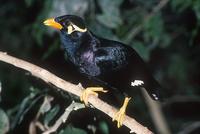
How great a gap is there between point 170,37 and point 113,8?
140 cm

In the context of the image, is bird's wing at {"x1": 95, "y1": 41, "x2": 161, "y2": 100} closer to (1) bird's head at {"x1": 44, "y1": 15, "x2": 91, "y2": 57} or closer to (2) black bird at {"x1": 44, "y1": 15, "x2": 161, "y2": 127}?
(2) black bird at {"x1": 44, "y1": 15, "x2": 161, "y2": 127}

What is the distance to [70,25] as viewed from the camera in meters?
4.03

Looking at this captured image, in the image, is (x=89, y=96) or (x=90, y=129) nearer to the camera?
(x=89, y=96)

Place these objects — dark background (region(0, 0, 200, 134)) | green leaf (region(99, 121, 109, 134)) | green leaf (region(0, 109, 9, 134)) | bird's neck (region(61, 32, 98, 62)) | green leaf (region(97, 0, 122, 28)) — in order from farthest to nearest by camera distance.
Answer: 1. green leaf (region(97, 0, 122, 28))
2. dark background (region(0, 0, 200, 134))
3. green leaf (region(99, 121, 109, 134))
4. bird's neck (region(61, 32, 98, 62))
5. green leaf (region(0, 109, 9, 134))

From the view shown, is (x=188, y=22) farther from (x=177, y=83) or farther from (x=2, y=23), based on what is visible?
(x=2, y=23)

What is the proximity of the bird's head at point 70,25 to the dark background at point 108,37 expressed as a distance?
0.46 meters

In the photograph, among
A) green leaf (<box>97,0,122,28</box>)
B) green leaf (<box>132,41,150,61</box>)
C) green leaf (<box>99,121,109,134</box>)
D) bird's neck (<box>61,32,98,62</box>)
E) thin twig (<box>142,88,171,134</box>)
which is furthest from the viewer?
thin twig (<box>142,88,171,134</box>)

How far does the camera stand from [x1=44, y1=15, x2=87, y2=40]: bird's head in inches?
158

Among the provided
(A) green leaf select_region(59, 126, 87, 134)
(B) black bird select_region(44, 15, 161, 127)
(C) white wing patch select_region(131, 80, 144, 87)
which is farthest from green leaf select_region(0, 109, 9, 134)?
(C) white wing patch select_region(131, 80, 144, 87)

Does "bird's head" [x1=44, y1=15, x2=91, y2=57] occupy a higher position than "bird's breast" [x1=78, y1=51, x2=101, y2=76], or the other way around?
"bird's head" [x1=44, y1=15, x2=91, y2=57]

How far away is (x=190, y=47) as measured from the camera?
7.18 m

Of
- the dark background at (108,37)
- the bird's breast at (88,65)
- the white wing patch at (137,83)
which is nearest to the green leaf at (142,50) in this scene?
the dark background at (108,37)

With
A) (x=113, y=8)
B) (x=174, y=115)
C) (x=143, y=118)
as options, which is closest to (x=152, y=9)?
(x=113, y=8)

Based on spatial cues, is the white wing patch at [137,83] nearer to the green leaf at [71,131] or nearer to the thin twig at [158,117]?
the green leaf at [71,131]
